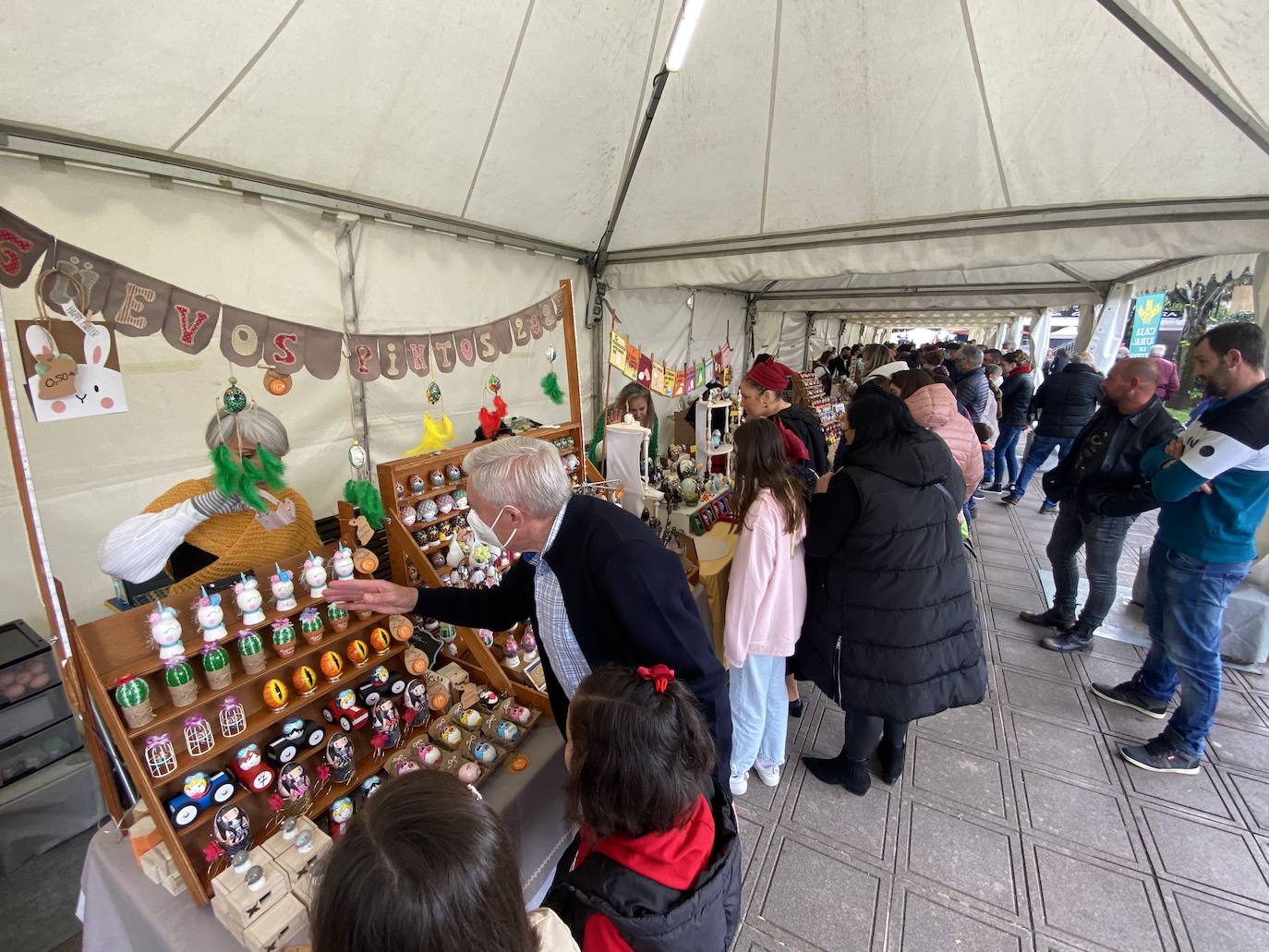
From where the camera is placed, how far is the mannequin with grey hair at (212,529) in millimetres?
1300

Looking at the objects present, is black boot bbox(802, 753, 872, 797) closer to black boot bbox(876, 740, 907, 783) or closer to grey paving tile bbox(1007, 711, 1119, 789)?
black boot bbox(876, 740, 907, 783)

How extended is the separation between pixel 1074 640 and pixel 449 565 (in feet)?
12.4

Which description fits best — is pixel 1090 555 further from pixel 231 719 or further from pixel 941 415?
pixel 231 719

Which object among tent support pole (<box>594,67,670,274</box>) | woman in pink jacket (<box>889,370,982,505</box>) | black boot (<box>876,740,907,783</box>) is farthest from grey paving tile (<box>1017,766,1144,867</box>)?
tent support pole (<box>594,67,670,274</box>)

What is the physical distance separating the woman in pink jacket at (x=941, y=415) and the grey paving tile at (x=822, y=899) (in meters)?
1.90

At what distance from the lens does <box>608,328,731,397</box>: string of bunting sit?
4.22 metres

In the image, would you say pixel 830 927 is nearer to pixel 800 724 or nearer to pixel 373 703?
pixel 800 724

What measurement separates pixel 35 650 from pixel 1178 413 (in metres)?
12.6

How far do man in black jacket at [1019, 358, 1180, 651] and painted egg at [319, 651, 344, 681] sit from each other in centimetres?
358

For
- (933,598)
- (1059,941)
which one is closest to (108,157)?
(933,598)

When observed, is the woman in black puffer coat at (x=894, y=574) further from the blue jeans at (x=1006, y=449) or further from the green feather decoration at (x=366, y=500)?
the blue jeans at (x=1006, y=449)

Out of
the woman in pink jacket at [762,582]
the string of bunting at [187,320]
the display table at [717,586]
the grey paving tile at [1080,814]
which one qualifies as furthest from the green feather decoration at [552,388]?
the grey paving tile at [1080,814]

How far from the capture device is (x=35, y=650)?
185 centimetres

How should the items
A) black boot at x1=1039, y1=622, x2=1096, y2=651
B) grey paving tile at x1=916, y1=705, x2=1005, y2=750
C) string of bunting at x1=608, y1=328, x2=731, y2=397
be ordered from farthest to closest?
string of bunting at x1=608, y1=328, x2=731, y2=397, black boot at x1=1039, y1=622, x2=1096, y2=651, grey paving tile at x1=916, y1=705, x2=1005, y2=750
